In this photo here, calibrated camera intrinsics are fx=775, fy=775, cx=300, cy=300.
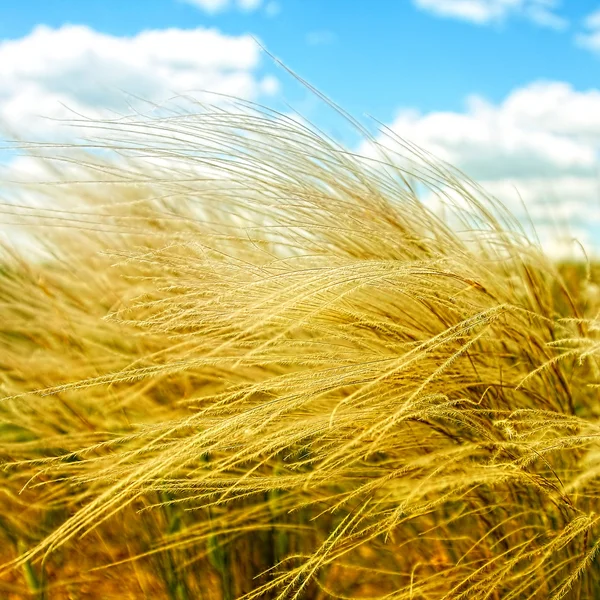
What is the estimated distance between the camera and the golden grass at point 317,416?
3.84 feet

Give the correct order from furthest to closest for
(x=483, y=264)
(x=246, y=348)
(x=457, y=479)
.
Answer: (x=246, y=348)
(x=483, y=264)
(x=457, y=479)

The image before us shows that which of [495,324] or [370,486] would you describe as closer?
[370,486]

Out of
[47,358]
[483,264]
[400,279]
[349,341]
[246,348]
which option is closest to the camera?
[400,279]

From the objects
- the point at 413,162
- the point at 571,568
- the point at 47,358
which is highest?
the point at 413,162

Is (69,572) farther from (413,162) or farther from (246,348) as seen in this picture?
(413,162)

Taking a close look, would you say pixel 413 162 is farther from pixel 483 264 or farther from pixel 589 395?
pixel 589 395

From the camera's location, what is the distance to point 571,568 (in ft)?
4.22

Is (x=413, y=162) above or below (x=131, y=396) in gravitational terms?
above

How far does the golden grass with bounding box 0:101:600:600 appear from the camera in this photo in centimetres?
117

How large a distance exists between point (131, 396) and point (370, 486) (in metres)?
0.64

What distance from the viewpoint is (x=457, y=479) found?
44.8 inches

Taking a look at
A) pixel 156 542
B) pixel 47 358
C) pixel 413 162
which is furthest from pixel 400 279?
pixel 47 358

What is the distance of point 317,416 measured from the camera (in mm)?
1211

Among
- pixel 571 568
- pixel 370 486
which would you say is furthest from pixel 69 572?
pixel 571 568
